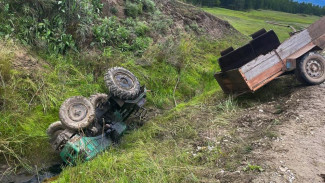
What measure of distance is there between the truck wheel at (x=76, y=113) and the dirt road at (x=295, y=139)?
331 cm

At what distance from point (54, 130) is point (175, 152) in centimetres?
269

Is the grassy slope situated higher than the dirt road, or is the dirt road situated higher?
the dirt road

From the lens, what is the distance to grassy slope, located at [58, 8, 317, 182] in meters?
4.49

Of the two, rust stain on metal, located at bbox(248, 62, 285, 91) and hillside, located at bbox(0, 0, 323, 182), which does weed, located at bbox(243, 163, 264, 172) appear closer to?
hillside, located at bbox(0, 0, 323, 182)

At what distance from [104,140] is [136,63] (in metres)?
3.98

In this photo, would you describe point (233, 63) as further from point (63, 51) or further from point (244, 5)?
point (244, 5)

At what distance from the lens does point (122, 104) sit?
22.5ft

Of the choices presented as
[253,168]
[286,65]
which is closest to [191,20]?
[286,65]

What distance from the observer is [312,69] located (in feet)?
23.7

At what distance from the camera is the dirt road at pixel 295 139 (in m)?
4.07

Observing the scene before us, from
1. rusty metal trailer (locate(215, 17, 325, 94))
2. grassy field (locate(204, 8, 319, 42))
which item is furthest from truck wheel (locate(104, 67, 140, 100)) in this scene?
grassy field (locate(204, 8, 319, 42))

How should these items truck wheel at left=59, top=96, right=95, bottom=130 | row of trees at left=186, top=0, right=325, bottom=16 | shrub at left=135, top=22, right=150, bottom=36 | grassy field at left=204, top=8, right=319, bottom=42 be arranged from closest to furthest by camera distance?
truck wheel at left=59, top=96, right=95, bottom=130, shrub at left=135, top=22, right=150, bottom=36, grassy field at left=204, top=8, right=319, bottom=42, row of trees at left=186, top=0, right=325, bottom=16

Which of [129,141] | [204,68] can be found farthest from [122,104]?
[204,68]

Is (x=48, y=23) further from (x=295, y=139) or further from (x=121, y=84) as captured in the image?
(x=295, y=139)
